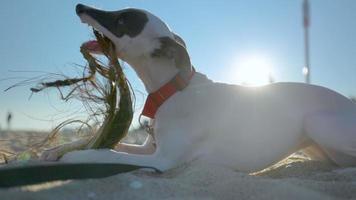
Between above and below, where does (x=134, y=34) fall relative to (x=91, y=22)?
below

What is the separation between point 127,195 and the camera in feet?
9.26

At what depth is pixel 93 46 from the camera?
175 inches

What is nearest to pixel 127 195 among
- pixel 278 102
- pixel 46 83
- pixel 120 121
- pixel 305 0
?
pixel 120 121

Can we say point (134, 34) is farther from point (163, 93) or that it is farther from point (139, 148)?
point (139, 148)

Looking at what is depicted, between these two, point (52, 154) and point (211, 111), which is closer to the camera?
point (52, 154)

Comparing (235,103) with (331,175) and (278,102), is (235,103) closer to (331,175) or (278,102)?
(278,102)

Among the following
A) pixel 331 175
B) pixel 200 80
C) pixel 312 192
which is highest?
pixel 200 80

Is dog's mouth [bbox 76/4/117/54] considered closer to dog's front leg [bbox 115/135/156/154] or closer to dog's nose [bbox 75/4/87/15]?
dog's nose [bbox 75/4/87/15]

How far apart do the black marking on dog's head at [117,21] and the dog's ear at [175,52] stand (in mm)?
213

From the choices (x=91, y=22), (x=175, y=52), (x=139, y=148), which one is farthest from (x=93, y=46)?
(x=139, y=148)

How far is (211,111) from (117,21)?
1015 mm

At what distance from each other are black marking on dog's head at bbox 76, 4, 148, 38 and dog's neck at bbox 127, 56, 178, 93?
24 cm

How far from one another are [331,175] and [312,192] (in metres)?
0.96

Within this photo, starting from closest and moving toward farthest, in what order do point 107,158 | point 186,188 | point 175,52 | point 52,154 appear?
point 186,188 → point 107,158 → point 52,154 → point 175,52
